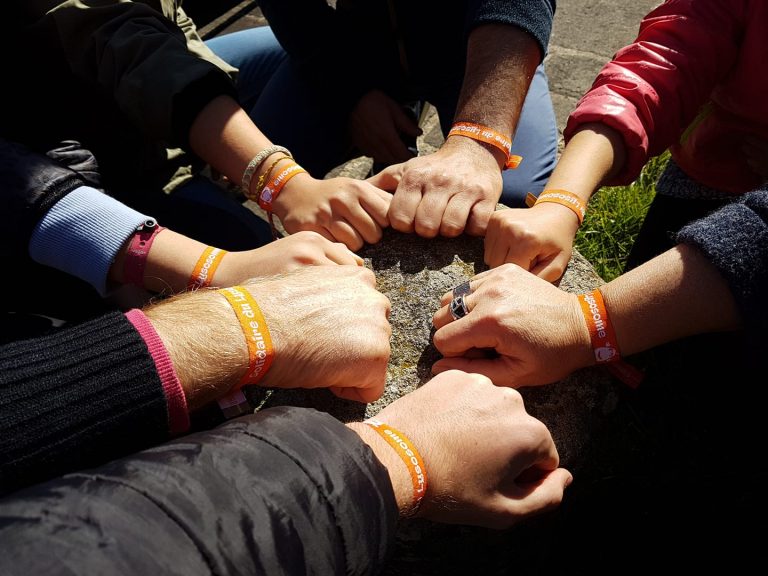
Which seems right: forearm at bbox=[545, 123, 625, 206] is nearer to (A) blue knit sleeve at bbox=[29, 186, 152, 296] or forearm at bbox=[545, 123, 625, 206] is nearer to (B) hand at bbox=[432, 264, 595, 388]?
(B) hand at bbox=[432, 264, 595, 388]

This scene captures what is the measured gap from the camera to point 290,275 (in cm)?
148

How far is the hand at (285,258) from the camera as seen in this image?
1.56 metres

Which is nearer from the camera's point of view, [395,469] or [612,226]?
[395,469]

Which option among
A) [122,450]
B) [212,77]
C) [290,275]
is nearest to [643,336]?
[290,275]

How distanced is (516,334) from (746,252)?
509 millimetres

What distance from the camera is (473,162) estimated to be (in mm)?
1768

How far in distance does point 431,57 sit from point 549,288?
1.38 m

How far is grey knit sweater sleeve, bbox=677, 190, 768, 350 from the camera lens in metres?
1.27

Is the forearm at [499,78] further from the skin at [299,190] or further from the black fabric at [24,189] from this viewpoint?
the black fabric at [24,189]

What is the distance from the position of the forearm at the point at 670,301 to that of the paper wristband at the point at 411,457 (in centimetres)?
58

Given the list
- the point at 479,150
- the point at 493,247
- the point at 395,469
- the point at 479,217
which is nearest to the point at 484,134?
the point at 479,150

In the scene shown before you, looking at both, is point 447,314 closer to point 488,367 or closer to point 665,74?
point 488,367

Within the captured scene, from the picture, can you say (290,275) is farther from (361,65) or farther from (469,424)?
(361,65)

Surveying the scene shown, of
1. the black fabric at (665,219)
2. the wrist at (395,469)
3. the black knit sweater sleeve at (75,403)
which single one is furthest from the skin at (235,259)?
the black fabric at (665,219)
